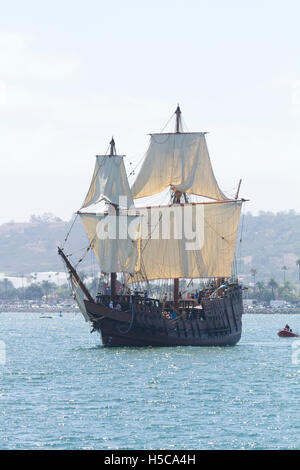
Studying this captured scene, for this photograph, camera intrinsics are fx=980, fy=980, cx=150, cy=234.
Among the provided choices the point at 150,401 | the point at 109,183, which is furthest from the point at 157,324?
the point at 150,401

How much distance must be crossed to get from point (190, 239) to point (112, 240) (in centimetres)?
1313

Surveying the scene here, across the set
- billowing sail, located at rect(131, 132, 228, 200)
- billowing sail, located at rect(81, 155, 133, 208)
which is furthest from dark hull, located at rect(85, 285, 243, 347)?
billowing sail, located at rect(131, 132, 228, 200)

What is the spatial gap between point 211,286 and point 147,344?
15595 millimetres

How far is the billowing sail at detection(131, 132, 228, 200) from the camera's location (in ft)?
311

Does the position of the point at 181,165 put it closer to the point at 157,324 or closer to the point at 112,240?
the point at 112,240

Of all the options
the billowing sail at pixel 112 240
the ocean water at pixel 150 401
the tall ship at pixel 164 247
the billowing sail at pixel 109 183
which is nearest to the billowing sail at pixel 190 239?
the tall ship at pixel 164 247

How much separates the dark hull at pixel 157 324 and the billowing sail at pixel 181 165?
11.4 metres

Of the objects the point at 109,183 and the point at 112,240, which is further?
the point at 109,183

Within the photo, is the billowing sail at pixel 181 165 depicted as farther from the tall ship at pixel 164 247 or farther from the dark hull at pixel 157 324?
the dark hull at pixel 157 324

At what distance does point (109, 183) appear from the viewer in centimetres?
8494

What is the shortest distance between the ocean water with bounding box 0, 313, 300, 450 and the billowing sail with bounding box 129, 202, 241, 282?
568 inches

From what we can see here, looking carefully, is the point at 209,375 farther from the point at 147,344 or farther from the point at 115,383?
the point at 147,344

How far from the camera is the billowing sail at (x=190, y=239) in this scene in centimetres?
9469

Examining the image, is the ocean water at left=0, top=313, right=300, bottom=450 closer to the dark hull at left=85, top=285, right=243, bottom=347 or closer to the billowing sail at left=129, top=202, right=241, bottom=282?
the dark hull at left=85, top=285, right=243, bottom=347
